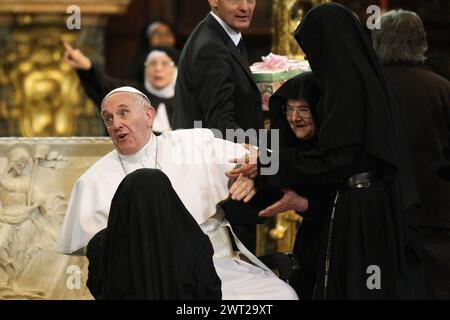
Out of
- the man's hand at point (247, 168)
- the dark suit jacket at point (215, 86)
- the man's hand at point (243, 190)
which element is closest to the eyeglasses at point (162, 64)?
the dark suit jacket at point (215, 86)

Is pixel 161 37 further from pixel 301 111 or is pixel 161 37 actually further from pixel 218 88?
pixel 301 111

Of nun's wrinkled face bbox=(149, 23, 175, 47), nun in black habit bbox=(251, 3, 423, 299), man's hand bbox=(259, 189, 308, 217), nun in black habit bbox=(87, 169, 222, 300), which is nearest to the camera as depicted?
nun in black habit bbox=(87, 169, 222, 300)

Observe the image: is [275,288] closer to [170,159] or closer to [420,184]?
[170,159]

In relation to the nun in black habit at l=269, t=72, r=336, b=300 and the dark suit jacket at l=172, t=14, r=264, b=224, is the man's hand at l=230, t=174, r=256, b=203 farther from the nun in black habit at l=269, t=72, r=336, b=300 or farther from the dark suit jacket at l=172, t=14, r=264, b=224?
the dark suit jacket at l=172, t=14, r=264, b=224

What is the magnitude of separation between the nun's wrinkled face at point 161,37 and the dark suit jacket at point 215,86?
310 cm

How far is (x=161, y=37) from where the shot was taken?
9.55 meters

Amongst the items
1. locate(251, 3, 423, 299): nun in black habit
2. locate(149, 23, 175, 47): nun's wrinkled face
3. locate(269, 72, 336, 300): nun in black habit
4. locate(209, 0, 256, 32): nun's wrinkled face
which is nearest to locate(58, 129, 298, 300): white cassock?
locate(269, 72, 336, 300): nun in black habit

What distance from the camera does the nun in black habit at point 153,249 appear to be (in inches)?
196

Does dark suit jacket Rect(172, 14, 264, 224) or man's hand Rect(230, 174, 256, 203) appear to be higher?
dark suit jacket Rect(172, 14, 264, 224)

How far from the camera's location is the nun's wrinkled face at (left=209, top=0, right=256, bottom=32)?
249 inches

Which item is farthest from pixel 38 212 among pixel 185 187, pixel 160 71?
pixel 160 71

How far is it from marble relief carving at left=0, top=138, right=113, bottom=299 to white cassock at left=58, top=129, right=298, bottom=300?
1.04 metres

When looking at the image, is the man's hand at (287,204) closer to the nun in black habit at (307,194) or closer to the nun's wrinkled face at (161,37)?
the nun in black habit at (307,194)

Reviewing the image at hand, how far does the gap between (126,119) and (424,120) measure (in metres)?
1.63
